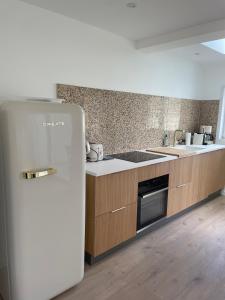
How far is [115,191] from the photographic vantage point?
2168mm

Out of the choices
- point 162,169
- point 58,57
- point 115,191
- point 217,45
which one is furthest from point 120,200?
point 217,45

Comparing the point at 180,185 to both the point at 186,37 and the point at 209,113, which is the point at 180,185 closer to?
the point at 186,37

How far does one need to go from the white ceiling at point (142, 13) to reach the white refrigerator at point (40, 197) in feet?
3.33

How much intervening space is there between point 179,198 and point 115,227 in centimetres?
119

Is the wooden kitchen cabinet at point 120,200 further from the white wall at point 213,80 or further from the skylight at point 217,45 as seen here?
the white wall at point 213,80

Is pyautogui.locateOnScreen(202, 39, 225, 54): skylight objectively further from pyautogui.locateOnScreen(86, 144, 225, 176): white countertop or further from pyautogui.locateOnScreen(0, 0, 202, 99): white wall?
pyautogui.locateOnScreen(86, 144, 225, 176): white countertop

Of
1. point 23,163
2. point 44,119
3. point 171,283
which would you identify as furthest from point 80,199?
point 171,283

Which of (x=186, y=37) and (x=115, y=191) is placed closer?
(x=115, y=191)

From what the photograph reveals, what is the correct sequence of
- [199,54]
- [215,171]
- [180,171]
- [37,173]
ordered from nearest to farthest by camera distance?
[37,173]
[180,171]
[199,54]
[215,171]

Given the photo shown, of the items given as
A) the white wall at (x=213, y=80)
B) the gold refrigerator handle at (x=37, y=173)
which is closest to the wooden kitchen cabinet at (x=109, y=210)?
the gold refrigerator handle at (x=37, y=173)

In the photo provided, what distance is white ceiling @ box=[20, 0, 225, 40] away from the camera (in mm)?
1936

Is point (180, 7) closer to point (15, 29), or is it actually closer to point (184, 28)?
point (184, 28)

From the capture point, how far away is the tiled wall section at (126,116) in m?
2.57

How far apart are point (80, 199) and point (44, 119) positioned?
0.66 meters
